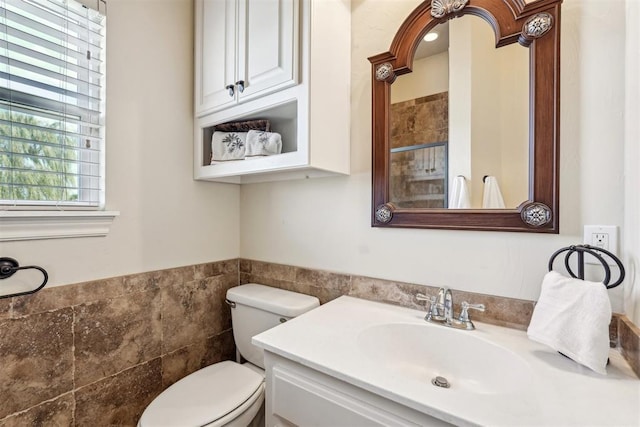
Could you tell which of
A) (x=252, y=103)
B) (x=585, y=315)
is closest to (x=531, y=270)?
(x=585, y=315)

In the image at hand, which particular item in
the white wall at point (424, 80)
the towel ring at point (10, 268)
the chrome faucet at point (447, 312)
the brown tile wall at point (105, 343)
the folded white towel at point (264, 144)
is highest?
the white wall at point (424, 80)

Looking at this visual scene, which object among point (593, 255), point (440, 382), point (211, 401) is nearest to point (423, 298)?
point (440, 382)

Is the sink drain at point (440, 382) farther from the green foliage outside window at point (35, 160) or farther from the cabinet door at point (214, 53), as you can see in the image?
the green foliage outside window at point (35, 160)

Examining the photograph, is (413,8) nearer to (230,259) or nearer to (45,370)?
(230,259)

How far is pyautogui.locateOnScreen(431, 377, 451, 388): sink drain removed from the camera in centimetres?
90

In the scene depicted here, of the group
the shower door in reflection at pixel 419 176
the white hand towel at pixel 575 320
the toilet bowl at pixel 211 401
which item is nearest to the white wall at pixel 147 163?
the toilet bowl at pixel 211 401

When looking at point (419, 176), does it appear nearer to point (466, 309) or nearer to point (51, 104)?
point (466, 309)

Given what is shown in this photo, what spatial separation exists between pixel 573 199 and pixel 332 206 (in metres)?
0.88

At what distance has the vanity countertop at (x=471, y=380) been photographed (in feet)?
1.90

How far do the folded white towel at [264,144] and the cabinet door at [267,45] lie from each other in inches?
6.7

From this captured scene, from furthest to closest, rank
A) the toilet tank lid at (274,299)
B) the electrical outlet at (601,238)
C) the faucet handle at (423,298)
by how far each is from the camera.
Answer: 1. the toilet tank lid at (274,299)
2. the faucet handle at (423,298)
3. the electrical outlet at (601,238)

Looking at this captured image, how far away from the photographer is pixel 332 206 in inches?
55.0

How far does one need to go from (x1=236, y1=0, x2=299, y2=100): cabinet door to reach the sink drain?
3.80ft

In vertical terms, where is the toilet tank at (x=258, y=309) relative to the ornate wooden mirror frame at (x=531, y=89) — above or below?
below
